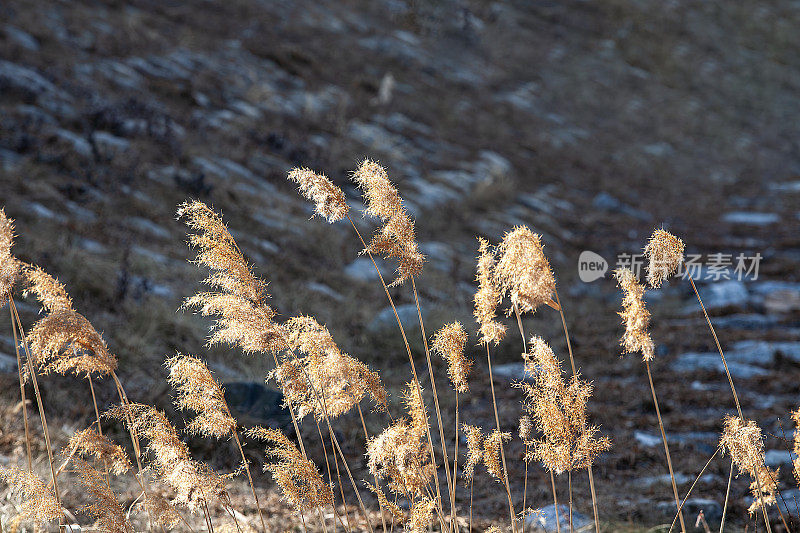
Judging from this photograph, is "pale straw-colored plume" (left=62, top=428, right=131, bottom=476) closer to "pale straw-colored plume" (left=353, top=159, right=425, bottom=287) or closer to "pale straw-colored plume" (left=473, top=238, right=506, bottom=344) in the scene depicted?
"pale straw-colored plume" (left=353, top=159, right=425, bottom=287)

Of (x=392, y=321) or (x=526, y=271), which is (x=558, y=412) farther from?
(x=392, y=321)

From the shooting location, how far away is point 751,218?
492 inches

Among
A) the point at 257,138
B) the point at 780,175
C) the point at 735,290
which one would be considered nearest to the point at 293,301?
the point at 257,138

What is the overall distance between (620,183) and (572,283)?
6.13 meters

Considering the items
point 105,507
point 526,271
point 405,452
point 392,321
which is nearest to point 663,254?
point 526,271

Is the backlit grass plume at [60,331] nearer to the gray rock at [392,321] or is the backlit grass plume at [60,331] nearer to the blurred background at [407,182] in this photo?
the blurred background at [407,182]

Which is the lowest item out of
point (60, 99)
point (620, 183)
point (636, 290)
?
point (620, 183)

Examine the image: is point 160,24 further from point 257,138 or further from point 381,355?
point 381,355

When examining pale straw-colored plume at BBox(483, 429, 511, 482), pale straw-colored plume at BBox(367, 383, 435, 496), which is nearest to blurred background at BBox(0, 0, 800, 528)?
pale straw-colored plume at BBox(483, 429, 511, 482)

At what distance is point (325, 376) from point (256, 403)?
2421 mm

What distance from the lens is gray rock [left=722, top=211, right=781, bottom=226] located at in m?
12.1

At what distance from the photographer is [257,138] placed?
9914 mm

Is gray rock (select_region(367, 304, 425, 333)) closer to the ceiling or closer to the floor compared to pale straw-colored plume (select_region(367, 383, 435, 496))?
closer to the floor

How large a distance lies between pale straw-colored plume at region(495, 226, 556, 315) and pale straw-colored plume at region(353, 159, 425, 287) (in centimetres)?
28
